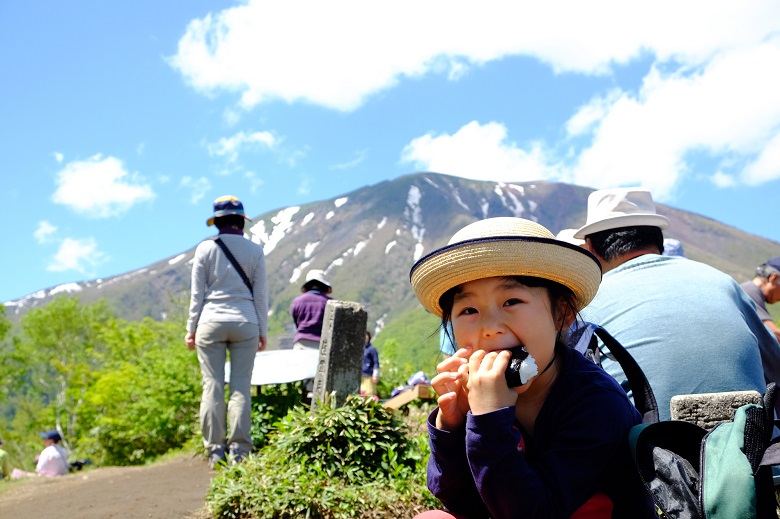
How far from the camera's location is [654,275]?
3.23 m

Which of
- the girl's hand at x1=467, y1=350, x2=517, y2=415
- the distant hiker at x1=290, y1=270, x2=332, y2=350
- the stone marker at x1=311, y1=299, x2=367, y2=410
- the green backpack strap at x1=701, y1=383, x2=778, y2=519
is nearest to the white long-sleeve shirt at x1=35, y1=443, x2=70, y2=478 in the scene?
Answer: the distant hiker at x1=290, y1=270, x2=332, y2=350

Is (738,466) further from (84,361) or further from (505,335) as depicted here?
(84,361)

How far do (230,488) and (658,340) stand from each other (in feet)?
9.92

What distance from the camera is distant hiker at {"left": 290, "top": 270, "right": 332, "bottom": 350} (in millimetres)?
8477

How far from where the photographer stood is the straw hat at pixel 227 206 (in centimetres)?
635

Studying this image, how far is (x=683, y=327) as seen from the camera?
2.96 meters

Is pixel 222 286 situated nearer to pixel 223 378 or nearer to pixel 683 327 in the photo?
pixel 223 378

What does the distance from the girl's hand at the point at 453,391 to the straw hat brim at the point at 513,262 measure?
0.82 feet

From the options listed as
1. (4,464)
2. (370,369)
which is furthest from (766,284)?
(4,464)

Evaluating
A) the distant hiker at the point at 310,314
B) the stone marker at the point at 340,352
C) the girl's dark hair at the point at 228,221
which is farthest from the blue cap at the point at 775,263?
the girl's dark hair at the point at 228,221

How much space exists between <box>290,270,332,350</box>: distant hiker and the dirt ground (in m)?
1.83

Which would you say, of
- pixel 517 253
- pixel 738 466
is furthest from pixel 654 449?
pixel 517 253

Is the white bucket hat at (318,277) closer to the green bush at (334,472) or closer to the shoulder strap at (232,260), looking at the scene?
the shoulder strap at (232,260)

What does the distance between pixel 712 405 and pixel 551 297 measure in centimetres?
96
